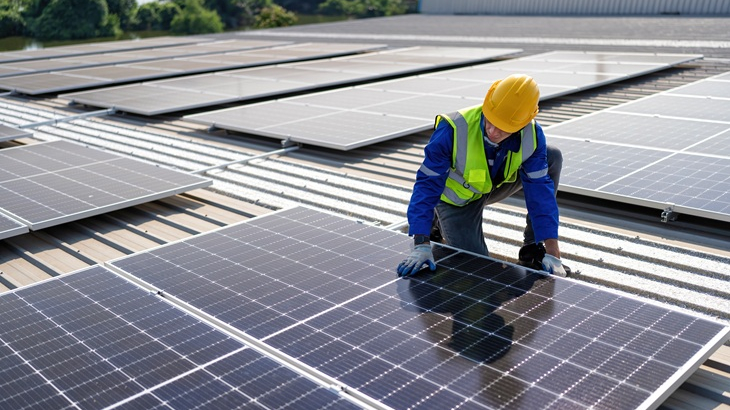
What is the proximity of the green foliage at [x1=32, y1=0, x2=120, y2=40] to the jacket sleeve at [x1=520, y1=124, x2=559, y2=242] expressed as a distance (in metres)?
84.9

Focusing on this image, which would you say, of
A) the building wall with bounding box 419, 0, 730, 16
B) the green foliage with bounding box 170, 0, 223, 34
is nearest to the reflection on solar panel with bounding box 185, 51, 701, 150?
the building wall with bounding box 419, 0, 730, 16

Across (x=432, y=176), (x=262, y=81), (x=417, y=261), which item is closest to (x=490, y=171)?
(x=432, y=176)

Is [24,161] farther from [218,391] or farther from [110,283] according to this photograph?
[218,391]

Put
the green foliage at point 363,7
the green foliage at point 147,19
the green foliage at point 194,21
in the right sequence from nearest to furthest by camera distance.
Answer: the green foliage at point 194,21
the green foliage at point 363,7
the green foliage at point 147,19

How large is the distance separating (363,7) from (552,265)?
91.2 meters

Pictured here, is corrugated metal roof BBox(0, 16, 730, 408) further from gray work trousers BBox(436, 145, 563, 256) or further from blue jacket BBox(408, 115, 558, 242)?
blue jacket BBox(408, 115, 558, 242)

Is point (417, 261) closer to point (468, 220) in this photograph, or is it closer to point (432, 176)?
point (432, 176)

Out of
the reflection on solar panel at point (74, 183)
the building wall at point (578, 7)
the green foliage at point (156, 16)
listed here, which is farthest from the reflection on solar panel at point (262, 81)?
the green foliage at point (156, 16)

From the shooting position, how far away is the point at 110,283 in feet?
20.5

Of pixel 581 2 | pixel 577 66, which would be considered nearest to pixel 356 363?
pixel 577 66

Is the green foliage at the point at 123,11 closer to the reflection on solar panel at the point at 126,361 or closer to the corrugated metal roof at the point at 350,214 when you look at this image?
the corrugated metal roof at the point at 350,214

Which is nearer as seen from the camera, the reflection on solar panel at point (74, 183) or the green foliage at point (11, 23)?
the reflection on solar panel at point (74, 183)

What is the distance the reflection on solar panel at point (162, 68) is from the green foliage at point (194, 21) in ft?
194

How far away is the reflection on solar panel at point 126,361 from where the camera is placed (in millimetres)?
4418
